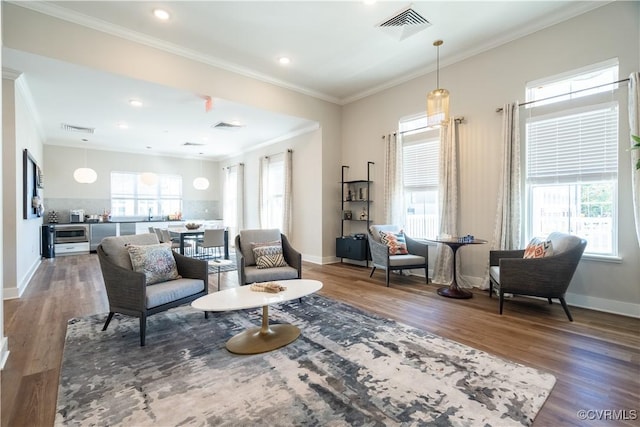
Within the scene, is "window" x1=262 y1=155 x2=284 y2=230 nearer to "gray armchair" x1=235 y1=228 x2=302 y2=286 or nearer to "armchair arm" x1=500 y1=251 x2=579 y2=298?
"gray armchair" x1=235 y1=228 x2=302 y2=286

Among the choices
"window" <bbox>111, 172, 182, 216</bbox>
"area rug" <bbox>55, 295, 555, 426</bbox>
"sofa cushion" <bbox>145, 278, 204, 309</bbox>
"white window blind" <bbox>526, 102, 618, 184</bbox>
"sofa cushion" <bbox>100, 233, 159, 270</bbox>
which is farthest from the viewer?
"window" <bbox>111, 172, 182, 216</bbox>

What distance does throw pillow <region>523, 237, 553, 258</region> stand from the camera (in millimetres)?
3370

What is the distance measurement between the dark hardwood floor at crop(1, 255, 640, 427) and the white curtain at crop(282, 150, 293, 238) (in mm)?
2345

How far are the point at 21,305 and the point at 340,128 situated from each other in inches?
235

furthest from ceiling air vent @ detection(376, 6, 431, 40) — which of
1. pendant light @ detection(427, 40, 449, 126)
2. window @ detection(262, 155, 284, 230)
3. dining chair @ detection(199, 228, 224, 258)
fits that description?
dining chair @ detection(199, 228, 224, 258)

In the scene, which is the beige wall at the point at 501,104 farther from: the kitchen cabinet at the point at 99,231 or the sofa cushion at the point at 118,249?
the kitchen cabinet at the point at 99,231

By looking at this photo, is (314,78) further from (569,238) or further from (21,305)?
(21,305)

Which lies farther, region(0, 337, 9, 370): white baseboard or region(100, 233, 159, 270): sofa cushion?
region(100, 233, 159, 270): sofa cushion

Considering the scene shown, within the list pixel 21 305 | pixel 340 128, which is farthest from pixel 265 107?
pixel 21 305

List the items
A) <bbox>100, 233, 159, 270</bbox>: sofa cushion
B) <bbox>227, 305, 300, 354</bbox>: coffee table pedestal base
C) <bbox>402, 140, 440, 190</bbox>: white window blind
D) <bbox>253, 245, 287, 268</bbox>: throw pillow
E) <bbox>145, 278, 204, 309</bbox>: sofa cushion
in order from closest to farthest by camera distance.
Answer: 1. <bbox>227, 305, 300, 354</bbox>: coffee table pedestal base
2. <bbox>145, 278, 204, 309</bbox>: sofa cushion
3. <bbox>100, 233, 159, 270</bbox>: sofa cushion
4. <bbox>253, 245, 287, 268</bbox>: throw pillow
5. <bbox>402, 140, 440, 190</bbox>: white window blind

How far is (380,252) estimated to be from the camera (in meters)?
4.80

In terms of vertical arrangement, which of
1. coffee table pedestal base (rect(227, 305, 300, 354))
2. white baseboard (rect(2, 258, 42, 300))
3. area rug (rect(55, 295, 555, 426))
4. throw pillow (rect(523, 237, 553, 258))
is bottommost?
area rug (rect(55, 295, 555, 426))

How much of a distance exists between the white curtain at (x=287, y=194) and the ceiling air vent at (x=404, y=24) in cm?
366

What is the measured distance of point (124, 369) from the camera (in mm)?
2240
